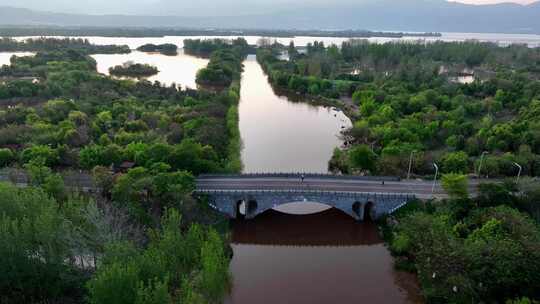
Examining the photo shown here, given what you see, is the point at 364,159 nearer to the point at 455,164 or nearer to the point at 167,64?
the point at 455,164

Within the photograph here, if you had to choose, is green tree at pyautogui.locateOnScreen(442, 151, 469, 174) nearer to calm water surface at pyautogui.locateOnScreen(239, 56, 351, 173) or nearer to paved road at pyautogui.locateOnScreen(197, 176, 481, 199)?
paved road at pyautogui.locateOnScreen(197, 176, 481, 199)

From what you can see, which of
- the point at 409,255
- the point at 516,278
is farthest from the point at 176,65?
the point at 516,278

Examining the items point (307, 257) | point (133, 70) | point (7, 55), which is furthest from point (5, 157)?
point (7, 55)

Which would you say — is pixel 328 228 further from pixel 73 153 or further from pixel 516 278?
pixel 73 153

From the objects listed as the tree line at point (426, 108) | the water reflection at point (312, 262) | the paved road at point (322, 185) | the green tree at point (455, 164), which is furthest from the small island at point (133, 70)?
the green tree at point (455, 164)

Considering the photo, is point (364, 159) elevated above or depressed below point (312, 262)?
above

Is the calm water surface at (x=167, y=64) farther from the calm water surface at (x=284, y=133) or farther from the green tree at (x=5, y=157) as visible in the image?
the green tree at (x=5, y=157)

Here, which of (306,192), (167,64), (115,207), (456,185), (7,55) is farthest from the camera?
(7,55)

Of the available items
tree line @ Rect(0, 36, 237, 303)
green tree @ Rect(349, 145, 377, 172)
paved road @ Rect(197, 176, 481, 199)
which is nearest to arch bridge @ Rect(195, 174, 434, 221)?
paved road @ Rect(197, 176, 481, 199)
